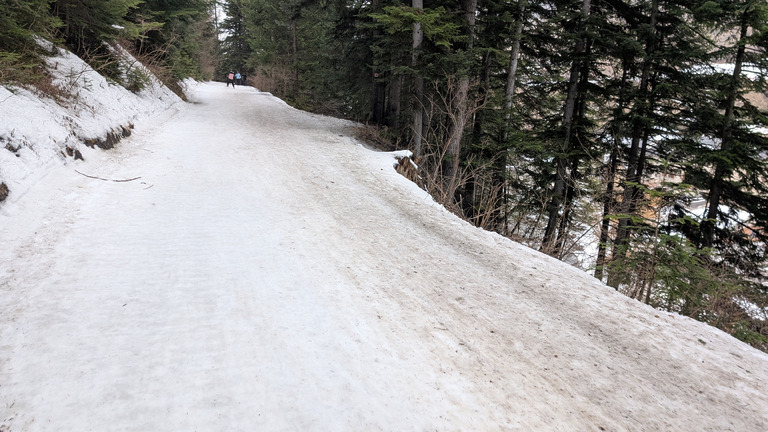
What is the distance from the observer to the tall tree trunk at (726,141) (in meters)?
10.3

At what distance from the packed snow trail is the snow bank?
A: 0.32m

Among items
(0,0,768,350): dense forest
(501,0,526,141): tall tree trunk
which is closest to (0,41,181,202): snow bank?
(0,0,768,350): dense forest

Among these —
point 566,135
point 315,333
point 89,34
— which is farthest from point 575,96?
point 89,34

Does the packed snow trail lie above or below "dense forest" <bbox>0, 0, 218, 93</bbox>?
below

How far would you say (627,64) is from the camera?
38.3ft

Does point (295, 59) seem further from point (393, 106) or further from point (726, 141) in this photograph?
point (726, 141)

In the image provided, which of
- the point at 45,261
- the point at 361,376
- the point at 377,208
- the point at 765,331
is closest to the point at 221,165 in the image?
the point at 377,208

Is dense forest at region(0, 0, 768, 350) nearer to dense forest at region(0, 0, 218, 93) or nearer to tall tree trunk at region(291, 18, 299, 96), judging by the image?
dense forest at region(0, 0, 218, 93)

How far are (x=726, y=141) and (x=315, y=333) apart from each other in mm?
14265

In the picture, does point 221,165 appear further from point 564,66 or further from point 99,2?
point 564,66

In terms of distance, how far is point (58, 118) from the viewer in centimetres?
527

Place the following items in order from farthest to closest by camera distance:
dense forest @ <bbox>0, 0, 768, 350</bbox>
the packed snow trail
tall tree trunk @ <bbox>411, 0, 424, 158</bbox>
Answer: tall tree trunk @ <bbox>411, 0, 424, 158</bbox> < dense forest @ <bbox>0, 0, 768, 350</bbox> < the packed snow trail

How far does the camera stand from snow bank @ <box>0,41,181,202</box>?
4.02 meters

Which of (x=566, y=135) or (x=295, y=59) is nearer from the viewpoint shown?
(x=566, y=135)
